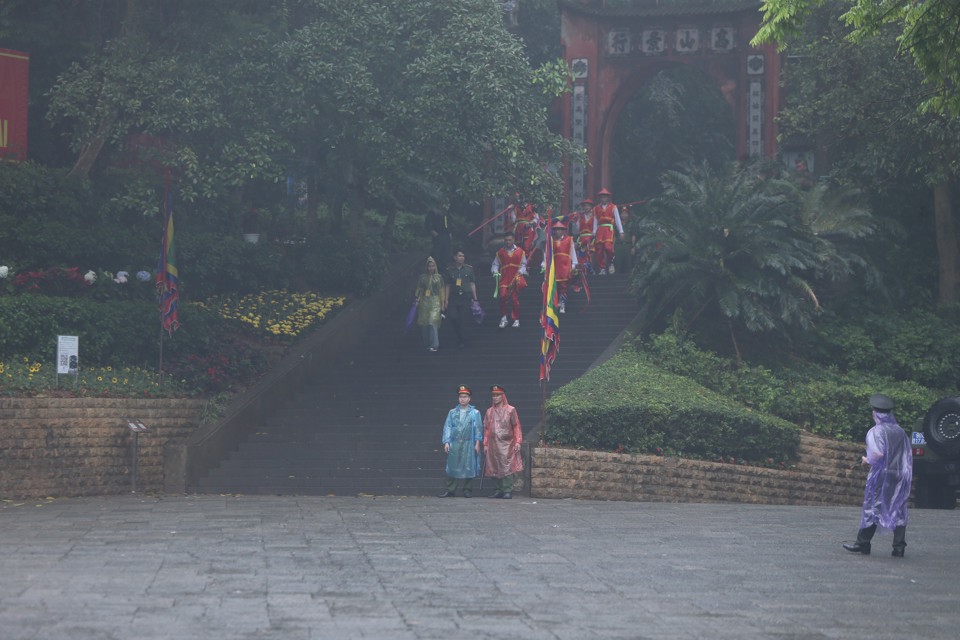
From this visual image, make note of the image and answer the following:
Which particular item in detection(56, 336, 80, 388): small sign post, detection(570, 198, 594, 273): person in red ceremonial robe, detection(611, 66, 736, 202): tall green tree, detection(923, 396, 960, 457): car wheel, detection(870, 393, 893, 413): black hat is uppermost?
detection(611, 66, 736, 202): tall green tree

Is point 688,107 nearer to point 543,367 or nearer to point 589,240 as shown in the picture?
point 589,240

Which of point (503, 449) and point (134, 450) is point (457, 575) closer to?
point (503, 449)

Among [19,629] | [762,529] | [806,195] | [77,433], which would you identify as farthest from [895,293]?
Answer: [19,629]

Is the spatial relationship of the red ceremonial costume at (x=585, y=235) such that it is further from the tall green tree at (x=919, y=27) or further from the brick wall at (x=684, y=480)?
the tall green tree at (x=919, y=27)

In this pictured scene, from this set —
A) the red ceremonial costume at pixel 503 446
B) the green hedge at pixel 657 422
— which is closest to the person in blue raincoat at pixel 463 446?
the red ceremonial costume at pixel 503 446

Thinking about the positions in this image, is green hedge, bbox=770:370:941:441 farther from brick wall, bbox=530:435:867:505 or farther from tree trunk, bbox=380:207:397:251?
tree trunk, bbox=380:207:397:251

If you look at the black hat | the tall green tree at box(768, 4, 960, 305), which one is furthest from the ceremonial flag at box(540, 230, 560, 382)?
the black hat

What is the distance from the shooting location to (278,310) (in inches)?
1024

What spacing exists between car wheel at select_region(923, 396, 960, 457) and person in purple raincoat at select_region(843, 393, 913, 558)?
4918 millimetres

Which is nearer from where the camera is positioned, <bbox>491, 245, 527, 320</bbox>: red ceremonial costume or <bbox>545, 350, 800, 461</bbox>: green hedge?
<bbox>545, 350, 800, 461</bbox>: green hedge

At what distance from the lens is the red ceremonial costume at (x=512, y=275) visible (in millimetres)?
26344

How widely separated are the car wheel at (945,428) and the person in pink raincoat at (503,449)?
5381 millimetres

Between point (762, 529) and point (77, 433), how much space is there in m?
9.41

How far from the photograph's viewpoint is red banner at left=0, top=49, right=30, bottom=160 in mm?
23938
